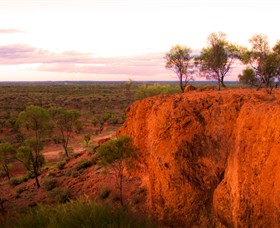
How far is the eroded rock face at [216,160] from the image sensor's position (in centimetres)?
1028

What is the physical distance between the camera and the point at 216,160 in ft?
42.1

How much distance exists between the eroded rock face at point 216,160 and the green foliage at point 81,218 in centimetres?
683

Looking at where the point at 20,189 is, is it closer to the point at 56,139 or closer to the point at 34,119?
the point at 34,119

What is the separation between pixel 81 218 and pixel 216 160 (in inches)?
373

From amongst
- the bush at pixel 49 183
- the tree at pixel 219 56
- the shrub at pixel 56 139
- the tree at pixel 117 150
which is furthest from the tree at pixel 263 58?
the shrub at pixel 56 139

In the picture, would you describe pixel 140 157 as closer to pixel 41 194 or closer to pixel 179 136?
pixel 179 136

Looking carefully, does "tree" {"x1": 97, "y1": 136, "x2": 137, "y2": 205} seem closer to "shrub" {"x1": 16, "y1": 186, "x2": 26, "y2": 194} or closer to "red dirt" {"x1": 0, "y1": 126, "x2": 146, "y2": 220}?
"red dirt" {"x1": 0, "y1": 126, "x2": 146, "y2": 220}

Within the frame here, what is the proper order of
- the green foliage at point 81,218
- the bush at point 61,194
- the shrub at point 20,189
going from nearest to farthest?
1. the green foliage at point 81,218
2. the bush at point 61,194
3. the shrub at point 20,189

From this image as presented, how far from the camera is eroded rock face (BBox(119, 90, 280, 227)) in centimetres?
1028

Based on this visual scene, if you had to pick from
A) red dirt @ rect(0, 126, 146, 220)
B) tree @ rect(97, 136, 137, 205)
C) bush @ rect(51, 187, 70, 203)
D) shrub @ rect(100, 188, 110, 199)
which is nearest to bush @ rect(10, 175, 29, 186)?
red dirt @ rect(0, 126, 146, 220)

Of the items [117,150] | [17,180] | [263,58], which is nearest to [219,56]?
[263,58]

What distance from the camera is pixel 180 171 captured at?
13.6 meters

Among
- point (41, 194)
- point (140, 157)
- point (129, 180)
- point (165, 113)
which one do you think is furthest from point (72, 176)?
point (165, 113)

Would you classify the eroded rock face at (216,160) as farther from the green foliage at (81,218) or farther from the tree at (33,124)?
the tree at (33,124)
